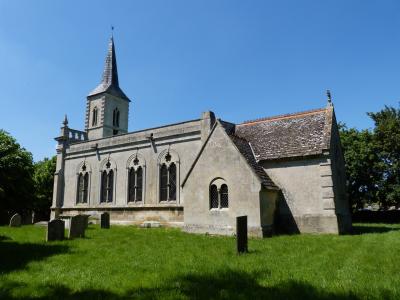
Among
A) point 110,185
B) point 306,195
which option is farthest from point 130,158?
point 306,195

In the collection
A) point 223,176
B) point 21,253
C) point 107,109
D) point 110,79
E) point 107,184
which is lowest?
point 21,253

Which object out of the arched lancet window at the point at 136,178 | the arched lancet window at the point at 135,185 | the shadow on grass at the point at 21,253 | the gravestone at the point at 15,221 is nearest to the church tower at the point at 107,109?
the arched lancet window at the point at 136,178

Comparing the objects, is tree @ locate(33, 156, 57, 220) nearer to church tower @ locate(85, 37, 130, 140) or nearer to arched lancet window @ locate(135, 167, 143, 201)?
church tower @ locate(85, 37, 130, 140)

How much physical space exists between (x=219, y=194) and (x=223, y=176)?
1.04 m

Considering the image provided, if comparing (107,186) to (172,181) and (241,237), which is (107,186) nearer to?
(172,181)

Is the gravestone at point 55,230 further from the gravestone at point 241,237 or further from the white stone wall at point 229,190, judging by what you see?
the gravestone at point 241,237

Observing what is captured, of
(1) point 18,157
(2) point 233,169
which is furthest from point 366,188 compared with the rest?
(1) point 18,157

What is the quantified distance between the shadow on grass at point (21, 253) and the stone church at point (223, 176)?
850cm

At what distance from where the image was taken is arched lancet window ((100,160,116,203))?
2998cm

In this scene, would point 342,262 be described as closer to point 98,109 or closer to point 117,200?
point 117,200

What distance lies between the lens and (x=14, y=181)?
3462 centimetres

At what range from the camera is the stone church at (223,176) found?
59.9ft

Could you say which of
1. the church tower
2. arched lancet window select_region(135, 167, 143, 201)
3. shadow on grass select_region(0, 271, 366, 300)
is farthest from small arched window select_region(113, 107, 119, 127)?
shadow on grass select_region(0, 271, 366, 300)

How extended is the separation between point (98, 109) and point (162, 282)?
36.0 m
